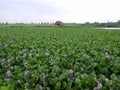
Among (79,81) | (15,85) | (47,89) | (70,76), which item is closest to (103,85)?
(79,81)

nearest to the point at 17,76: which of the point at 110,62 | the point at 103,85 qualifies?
the point at 103,85

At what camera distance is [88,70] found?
277 centimetres

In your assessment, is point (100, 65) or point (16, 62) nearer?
point (100, 65)

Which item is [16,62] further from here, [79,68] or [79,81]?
[79,81]

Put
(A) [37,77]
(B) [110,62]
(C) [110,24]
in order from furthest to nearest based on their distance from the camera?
1. (C) [110,24]
2. (B) [110,62]
3. (A) [37,77]

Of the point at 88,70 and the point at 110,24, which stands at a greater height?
the point at 88,70

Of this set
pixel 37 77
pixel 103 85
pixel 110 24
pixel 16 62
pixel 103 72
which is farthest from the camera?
pixel 110 24

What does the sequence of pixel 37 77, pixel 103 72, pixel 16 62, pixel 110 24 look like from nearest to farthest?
pixel 37 77
pixel 103 72
pixel 16 62
pixel 110 24

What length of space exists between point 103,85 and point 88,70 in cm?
63

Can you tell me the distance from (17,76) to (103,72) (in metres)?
1.10

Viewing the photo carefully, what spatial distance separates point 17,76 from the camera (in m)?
2.53

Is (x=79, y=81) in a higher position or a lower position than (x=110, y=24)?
higher

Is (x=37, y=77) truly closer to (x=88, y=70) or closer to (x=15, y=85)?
(x=15, y=85)

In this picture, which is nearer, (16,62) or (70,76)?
(70,76)
